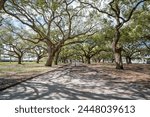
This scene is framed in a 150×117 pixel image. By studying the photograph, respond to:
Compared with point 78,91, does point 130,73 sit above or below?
above

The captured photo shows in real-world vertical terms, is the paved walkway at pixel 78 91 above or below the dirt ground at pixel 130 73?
below

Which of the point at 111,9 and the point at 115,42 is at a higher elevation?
the point at 111,9

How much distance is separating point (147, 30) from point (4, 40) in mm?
32614

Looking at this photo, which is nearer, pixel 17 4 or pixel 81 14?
pixel 17 4

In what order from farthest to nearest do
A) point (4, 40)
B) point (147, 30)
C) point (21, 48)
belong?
1. point (21, 48)
2. point (4, 40)
3. point (147, 30)

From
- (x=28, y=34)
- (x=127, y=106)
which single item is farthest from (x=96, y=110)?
(x=28, y=34)

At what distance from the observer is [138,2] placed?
26688mm

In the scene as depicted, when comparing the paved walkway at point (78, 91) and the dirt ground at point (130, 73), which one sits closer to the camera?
the paved walkway at point (78, 91)

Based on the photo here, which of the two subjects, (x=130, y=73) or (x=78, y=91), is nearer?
(x=78, y=91)

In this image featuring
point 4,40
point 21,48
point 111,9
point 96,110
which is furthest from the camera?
point 21,48

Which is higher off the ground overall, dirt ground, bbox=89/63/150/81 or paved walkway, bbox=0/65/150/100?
dirt ground, bbox=89/63/150/81

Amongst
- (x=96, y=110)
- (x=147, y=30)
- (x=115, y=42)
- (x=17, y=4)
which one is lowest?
(x=96, y=110)

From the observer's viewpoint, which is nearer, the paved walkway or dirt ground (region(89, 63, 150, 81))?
the paved walkway

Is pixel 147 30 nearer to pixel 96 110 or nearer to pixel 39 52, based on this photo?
pixel 96 110
